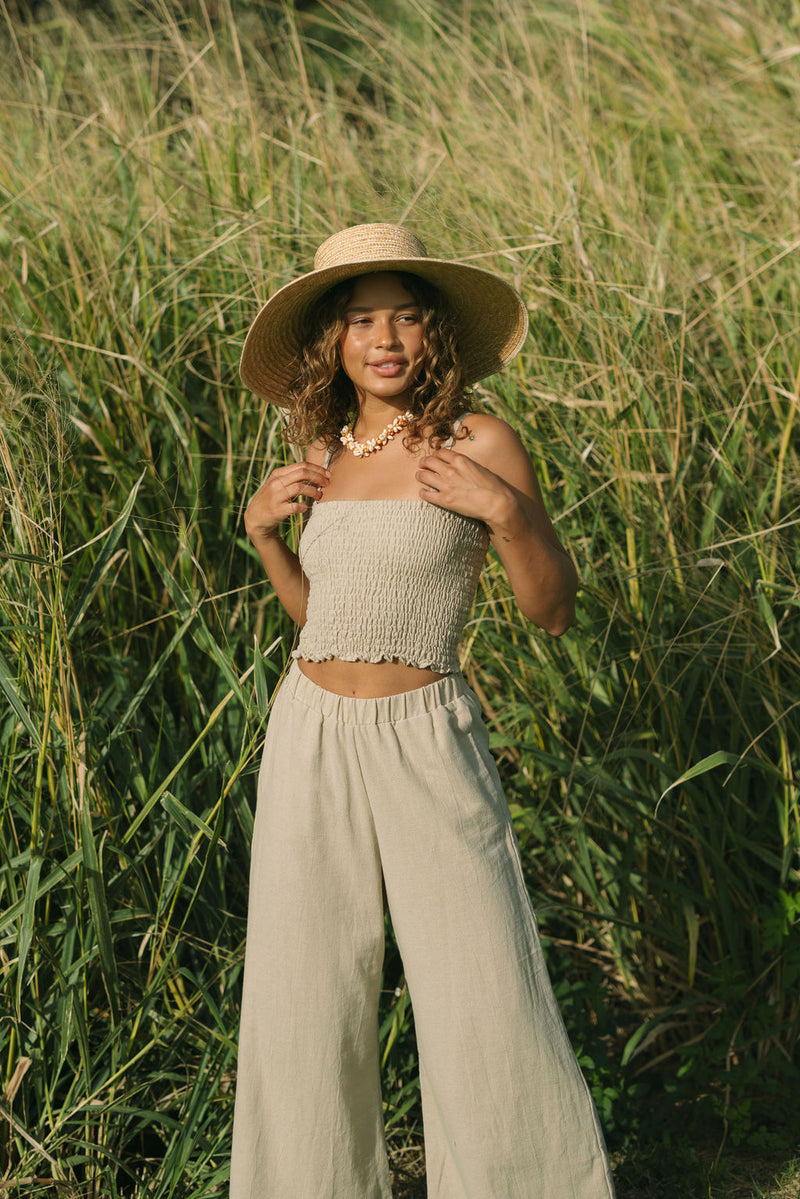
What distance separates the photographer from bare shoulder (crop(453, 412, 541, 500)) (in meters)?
1.87

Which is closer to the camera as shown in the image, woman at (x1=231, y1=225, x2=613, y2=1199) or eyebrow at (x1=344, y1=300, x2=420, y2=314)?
woman at (x1=231, y1=225, x2=613, y2=1199)

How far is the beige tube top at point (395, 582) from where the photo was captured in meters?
1.85

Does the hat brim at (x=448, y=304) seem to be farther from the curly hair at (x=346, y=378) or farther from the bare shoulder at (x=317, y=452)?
the bare shoulder at (x=317, y=452)

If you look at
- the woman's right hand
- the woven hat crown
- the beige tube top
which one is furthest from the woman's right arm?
the woven hat crown

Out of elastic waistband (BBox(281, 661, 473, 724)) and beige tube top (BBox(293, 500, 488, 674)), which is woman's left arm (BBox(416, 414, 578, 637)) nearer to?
beige tube top (BBox(293, 500, 488, 674))

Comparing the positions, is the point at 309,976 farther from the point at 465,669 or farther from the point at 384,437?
the point at 465,669

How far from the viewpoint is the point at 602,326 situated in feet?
8.54

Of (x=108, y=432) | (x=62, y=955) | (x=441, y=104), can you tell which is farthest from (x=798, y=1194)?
(x=441, y=104)

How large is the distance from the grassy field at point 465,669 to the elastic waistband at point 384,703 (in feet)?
0.87

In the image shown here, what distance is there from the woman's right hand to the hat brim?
0.80 feet

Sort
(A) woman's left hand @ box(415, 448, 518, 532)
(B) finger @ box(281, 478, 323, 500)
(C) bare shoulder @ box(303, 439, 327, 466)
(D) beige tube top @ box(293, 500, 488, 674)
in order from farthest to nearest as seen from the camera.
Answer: (C) bare shoulder @ box(303, 439, 327, 466)
(B) finger @ box(281, 478, 323, 500)
(D) beige tube top @ box(293, 500, 488, 674)
(A) woman's left hand @ box(415, 448, 518, 532)

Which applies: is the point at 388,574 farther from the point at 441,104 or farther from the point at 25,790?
the point at 441,104

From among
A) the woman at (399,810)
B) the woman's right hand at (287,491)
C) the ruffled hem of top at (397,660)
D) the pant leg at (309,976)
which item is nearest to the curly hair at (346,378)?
the woman at (399,810)

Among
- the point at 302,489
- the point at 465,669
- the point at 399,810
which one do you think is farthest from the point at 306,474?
the point at 465,669
